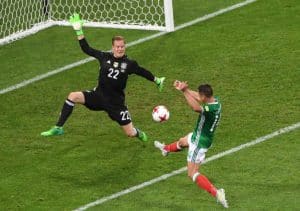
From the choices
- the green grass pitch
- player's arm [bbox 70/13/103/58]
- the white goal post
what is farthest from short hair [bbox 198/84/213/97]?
the white goal post

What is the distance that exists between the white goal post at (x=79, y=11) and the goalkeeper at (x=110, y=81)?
5.58 meters

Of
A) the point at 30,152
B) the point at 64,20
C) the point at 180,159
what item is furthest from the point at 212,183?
the point at 64,20

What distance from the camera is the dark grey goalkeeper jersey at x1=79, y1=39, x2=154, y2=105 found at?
13523 mm

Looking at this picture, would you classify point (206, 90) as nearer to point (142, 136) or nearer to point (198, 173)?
point (198, 173)

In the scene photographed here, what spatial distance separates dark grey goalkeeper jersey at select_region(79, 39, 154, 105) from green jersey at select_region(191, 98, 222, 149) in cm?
174

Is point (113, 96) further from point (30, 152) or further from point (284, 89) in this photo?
point (284, 89)

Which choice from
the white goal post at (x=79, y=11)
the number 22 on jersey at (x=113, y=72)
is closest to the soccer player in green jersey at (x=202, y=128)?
the number 22 on jersey at (x=113, y=72)

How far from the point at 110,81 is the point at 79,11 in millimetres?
6893

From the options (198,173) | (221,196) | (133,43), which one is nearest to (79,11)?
(133,43)

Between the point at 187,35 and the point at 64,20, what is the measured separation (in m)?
3.26

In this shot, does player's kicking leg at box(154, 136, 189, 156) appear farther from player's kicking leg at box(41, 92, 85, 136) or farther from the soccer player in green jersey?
player's kicking leg at box(41, 92, 85, 136)

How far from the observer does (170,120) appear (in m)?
15.3

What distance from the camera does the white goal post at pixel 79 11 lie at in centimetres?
1953

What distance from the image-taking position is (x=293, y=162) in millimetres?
13453
